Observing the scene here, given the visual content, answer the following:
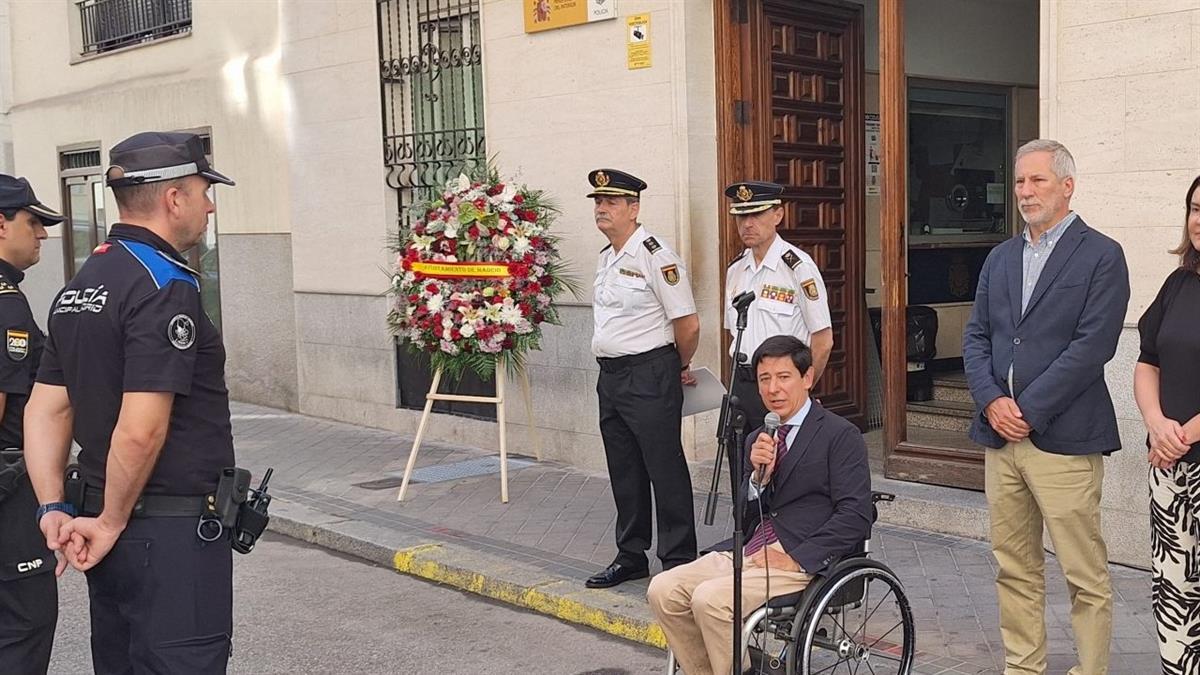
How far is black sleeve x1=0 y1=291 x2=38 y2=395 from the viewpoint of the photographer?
13.6 feet

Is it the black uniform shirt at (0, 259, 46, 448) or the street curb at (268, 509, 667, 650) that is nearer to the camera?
the black uniform shirt at (0, 259, 46, 448)

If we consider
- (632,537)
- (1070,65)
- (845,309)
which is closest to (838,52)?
(845,309)

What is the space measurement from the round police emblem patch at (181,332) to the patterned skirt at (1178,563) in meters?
3.21

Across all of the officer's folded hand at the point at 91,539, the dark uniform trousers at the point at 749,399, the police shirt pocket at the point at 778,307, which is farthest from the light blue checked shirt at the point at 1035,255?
the officer's folded hand at the point at 91,539

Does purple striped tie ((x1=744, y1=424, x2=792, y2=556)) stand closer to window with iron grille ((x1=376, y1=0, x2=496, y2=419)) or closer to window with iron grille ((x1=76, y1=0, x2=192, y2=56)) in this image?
window with iron grille ((x1=376, y1=0, x2=496, y2=419))

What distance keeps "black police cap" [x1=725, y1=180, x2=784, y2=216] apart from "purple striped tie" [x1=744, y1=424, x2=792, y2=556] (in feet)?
5.19

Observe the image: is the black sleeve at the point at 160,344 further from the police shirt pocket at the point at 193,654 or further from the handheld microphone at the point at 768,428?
the handheld microphone at the point at 768,428

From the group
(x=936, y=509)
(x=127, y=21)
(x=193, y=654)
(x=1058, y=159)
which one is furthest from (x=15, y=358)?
(x=127, y=21)

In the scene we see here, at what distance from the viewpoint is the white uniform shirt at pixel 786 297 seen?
18.7 feet

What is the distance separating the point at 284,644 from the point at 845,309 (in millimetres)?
4731

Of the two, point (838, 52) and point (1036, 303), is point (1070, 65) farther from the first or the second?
point (838, 52)

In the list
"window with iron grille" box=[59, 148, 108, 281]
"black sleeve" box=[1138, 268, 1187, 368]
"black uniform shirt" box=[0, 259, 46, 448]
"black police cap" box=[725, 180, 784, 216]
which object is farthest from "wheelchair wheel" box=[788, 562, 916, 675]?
"window with iron grille" box=[59, 148, 108, 281]

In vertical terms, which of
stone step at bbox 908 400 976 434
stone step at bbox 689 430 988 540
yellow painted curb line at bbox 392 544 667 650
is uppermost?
stone step at bbox 908 400 976 434

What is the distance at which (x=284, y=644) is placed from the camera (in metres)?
5.73
